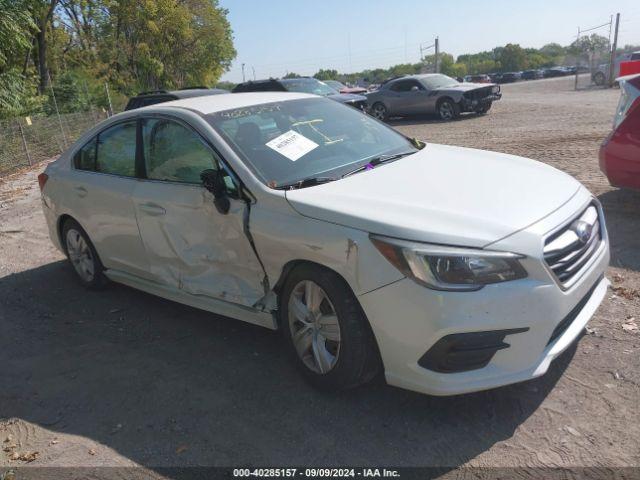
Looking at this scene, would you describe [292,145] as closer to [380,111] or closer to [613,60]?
[380,111]

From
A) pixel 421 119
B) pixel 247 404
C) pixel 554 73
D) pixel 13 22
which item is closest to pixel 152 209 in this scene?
pixel 247 404

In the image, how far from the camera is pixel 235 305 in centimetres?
384

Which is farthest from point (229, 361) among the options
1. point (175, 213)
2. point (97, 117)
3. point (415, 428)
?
point (97, 117)

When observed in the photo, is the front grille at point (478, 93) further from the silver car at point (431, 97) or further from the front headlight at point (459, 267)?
the front headlight at point (459, 267)

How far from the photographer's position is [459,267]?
2773 mm

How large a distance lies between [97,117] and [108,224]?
17.2 m

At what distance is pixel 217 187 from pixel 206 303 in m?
0.87

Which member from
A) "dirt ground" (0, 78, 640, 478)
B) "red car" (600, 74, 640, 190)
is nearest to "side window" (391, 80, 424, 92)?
"red car" (600, 74, 640, 190)

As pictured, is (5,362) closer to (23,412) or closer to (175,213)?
(23,412)

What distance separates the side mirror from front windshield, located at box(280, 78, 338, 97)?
13440mm

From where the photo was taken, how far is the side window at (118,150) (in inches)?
183

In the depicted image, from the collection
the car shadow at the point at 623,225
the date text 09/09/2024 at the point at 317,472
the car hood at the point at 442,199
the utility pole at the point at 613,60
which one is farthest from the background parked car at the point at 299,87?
the utility pole at the point at 613,60

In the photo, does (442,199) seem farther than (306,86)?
No

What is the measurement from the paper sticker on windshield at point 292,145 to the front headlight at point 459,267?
1.34 meters
